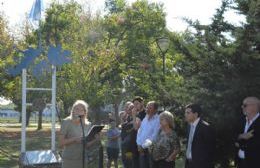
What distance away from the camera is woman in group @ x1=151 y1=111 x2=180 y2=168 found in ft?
25.1

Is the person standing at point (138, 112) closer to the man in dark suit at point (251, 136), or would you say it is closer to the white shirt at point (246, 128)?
the white shirt at point (246, 128)

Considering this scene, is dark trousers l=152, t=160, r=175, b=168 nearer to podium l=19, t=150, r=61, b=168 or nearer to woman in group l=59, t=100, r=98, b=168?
woman in group l=59, t=100, r=98, b=168

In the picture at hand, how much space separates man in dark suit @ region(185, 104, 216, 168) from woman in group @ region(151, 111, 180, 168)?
0.63 meters

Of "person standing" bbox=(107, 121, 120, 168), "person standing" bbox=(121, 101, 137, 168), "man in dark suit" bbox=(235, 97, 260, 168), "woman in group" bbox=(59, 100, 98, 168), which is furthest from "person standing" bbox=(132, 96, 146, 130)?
"person standing" bbox=(107, 121, 120, 168)

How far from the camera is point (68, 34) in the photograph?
1211 inches

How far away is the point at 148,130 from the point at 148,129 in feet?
0.06

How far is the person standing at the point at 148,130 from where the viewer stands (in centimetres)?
853

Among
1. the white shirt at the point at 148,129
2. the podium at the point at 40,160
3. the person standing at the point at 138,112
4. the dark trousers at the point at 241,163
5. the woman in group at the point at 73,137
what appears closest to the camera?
the dark trousers at the point at 241,163

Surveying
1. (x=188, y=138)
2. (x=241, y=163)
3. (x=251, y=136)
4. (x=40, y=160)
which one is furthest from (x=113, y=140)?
(x=251, y=136)

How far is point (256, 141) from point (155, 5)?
33.6m

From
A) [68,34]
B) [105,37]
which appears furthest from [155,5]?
[68,34]

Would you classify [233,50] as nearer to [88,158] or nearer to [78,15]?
[88,158]

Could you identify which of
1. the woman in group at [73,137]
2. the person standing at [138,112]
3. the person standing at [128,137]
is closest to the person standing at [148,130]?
the person standing at [138,112]

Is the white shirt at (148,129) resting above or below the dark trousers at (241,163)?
above
